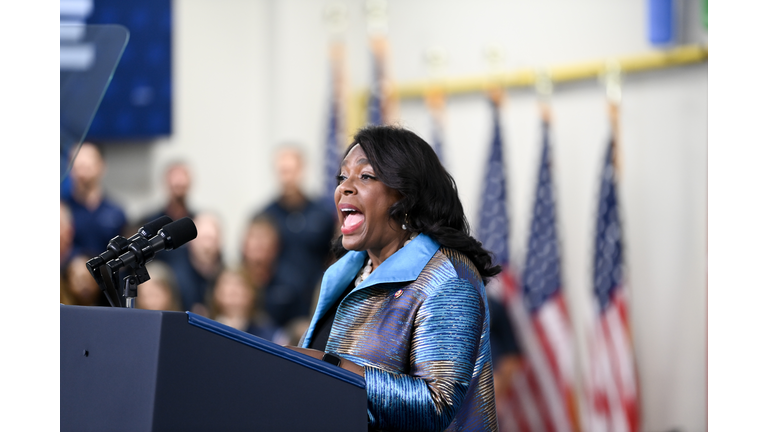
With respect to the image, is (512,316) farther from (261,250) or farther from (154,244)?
(154,244)

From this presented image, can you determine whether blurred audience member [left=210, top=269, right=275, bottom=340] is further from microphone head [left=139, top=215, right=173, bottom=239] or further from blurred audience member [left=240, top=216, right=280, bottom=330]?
microphone head [left=139, top=215, right=173, bottom=239]

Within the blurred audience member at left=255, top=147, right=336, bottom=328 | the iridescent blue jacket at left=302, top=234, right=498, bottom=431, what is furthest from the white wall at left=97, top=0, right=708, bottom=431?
the iridescent blue jacket at left=302, top=234, right=498, bottom=431

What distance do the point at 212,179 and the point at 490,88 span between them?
2.46m

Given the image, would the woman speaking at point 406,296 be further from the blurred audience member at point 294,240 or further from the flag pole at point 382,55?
the flag pole at point 382,55

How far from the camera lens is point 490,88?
473 cm

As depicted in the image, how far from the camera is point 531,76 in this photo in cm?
468

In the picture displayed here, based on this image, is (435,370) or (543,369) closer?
(435,370)

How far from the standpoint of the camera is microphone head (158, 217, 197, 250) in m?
1.42

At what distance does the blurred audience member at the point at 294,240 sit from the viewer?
4984 mm

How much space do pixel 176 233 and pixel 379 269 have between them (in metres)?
0.41

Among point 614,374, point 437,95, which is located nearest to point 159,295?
point 437,95

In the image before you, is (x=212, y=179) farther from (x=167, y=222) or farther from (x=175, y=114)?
(x=167, y=222)

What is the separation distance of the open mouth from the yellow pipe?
295 cm

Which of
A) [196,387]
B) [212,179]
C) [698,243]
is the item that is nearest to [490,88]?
[698,243]
